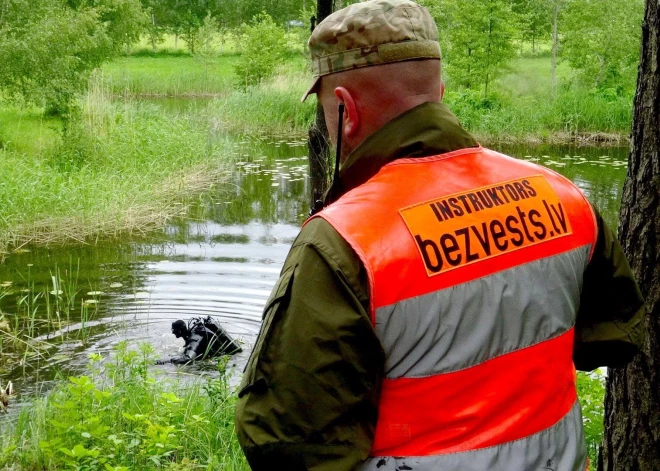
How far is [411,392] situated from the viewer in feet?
5.13

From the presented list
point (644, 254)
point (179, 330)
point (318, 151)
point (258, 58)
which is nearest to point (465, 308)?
point (644, 254)

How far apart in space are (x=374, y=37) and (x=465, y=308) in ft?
1.79

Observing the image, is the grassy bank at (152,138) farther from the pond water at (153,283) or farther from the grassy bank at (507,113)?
the pond water at (153,283)

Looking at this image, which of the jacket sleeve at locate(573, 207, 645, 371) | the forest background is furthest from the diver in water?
the jacket sleeve at locate(573, 207, 645, 371)

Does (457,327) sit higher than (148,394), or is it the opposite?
(457,327)

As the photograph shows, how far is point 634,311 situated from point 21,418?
12.0ft

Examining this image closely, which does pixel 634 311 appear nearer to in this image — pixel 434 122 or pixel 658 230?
pixel 434 122

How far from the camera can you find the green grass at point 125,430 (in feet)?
12.5

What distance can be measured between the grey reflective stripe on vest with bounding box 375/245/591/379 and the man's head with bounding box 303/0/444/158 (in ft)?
1.25

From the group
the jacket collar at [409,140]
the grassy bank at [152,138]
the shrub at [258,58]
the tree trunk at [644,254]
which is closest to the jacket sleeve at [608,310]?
the jacket collar at [409,140]

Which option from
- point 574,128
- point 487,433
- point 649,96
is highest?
point 649,96

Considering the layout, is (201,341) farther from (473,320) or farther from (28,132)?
(28,132)

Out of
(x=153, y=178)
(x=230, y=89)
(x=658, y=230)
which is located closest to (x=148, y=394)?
(x=658, y=230)

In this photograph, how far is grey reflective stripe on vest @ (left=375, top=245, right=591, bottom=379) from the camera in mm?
1535
